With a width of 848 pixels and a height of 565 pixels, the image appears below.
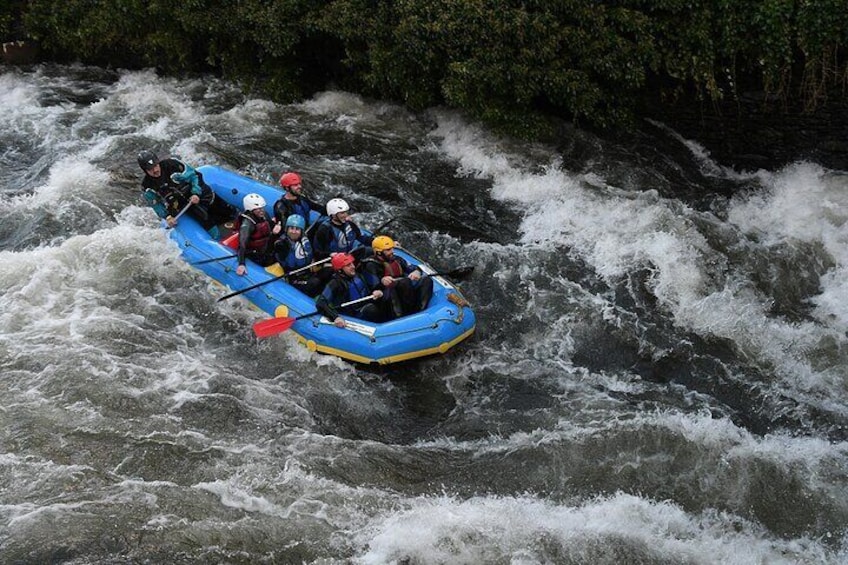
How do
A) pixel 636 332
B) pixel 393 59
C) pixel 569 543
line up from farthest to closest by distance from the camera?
1. pixel 393 59
2. pixel 636 332
3. pixel 569 543

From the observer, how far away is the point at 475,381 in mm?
9156

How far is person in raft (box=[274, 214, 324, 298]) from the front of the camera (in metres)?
9.64

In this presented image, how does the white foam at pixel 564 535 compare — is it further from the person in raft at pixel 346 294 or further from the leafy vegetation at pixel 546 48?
the leafy vegetation at pixel 546 48

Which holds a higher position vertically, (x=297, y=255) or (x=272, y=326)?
(x=297, y=255)

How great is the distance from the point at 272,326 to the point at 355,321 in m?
0.98

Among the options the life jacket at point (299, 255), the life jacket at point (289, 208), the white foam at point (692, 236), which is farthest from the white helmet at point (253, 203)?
the white foam at point (692, 236)

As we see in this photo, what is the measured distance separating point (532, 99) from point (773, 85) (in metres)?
3.51

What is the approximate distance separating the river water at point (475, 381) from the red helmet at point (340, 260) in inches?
44.1

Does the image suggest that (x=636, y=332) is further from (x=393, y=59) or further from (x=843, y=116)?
(x=393, y=59)

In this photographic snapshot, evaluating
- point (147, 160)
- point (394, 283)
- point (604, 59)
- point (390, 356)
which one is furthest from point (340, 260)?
point (604, 59)

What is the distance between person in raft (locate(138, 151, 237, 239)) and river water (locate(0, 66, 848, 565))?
0.56m

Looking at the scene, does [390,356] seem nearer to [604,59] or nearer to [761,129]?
[604,59]

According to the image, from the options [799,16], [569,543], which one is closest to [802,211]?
[799,16]

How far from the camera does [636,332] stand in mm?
9641
